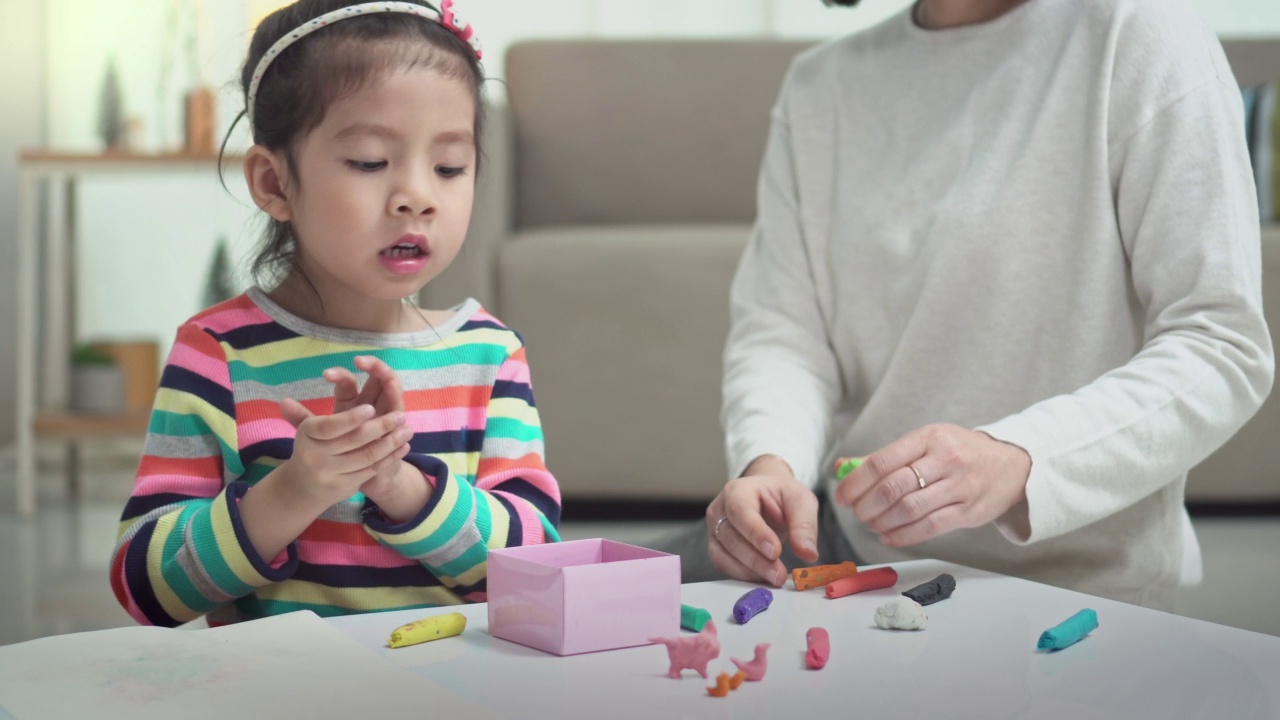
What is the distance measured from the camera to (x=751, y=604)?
63 cm

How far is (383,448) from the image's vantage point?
2.13ft

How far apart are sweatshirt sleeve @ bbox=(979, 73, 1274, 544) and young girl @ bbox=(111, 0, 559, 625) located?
334 mm

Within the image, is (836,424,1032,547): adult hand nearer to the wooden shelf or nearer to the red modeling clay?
the red modeling clay

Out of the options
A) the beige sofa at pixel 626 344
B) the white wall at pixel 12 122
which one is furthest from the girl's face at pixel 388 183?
the white wall at pixel 12 122

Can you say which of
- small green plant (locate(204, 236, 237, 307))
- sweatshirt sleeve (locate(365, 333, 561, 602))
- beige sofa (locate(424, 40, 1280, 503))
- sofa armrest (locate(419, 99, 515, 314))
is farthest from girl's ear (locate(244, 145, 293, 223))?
small green plant (locate(204, 236, 237, 307))

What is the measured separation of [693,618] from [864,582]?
0.13 m

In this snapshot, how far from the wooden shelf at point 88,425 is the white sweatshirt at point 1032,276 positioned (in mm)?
1850

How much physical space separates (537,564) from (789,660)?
0.38 feet

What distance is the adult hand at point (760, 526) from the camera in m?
0.73

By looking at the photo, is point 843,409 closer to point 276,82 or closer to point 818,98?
point 818,98

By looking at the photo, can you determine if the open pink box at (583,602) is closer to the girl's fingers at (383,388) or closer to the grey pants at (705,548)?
the girl's fingers at (383,388)

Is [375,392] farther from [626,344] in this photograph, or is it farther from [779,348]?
[626,344]

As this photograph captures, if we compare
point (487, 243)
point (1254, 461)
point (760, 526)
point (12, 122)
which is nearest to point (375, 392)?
point (760, 526)

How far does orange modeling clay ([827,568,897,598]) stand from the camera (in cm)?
67
